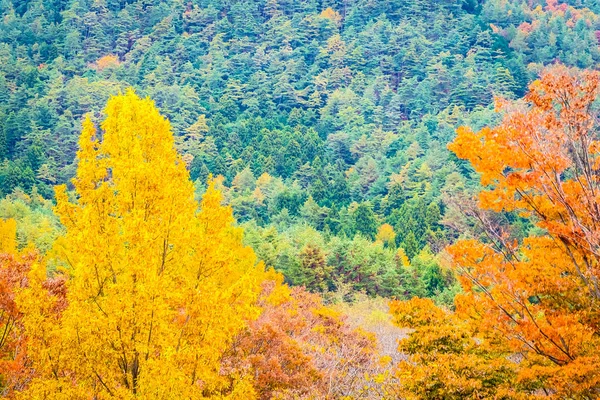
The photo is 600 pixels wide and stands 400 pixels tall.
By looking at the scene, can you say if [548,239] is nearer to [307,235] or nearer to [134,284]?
[134,284]

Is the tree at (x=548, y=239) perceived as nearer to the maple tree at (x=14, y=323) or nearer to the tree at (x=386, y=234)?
the maple tree at (x=14, y=323)

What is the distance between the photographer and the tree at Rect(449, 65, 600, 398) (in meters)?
6.90

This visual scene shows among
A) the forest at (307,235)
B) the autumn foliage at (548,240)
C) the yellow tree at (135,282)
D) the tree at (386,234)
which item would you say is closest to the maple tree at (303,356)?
the forest at (307,235)

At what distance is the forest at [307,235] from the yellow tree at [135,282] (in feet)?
0.11

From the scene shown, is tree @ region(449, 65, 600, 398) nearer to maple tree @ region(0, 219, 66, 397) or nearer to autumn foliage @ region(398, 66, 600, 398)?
autumn foliage @ region(398, 66, 600, 398)

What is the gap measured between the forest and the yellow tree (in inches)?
1.3

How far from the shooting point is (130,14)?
159500 mm

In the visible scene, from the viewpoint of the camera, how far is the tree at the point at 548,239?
690 cm

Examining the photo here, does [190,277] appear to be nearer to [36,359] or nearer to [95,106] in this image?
[36,359]

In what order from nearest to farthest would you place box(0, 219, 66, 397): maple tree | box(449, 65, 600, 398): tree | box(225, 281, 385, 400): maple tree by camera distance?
box(449, 65, 600, 398): tree, box(0, 219, 66, 397): maple tree, box(225, 281, 385, 400): maple tree

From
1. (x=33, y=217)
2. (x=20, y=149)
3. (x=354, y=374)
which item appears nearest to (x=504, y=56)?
(x=20, y=149)

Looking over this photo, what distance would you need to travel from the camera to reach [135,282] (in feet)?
23.7

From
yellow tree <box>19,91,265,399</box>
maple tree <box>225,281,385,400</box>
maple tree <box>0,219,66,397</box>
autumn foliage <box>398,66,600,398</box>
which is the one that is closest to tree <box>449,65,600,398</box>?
autumn foliage <box>398,66,600,398</box>

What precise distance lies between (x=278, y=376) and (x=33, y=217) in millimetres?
42593
